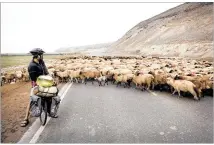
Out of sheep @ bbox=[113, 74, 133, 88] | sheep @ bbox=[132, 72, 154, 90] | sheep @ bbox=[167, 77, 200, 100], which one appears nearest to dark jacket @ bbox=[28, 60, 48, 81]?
sheep @ bbox=[167, 77, 200, 100]

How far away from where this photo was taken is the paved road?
4863 millimetres

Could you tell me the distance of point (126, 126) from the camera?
5.48 meters

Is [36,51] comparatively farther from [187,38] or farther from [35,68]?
[187,38]

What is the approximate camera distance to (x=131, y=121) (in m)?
5.84

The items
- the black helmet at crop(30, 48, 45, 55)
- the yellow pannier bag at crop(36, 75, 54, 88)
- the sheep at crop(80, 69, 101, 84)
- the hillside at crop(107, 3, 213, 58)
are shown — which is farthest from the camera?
the hillside at crop(107, 3, 213, 58)

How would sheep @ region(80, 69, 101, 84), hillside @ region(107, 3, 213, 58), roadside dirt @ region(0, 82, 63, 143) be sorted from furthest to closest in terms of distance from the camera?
hillside @ region(107, 3, 213, 58) < sheep @ region(80, 69, 101, 84) < roadside dirt @ region(0, 82, 63, 143)

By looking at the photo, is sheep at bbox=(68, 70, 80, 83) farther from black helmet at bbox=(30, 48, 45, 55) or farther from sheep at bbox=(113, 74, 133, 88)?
black helmet at bbox=(30, 48, 45, 55)

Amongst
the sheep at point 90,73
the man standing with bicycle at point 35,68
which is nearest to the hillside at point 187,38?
the sheep at point 90,73

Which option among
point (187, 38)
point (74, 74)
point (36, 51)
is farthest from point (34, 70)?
point (187, 38)

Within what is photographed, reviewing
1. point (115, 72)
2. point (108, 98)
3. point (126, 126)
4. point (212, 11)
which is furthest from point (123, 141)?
point (212, 11)

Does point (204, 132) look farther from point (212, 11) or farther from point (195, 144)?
point (212, 11)

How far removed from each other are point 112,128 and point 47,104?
167 cm

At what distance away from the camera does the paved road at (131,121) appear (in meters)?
4.86

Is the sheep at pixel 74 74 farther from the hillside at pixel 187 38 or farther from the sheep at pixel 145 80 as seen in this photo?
the hillside at pixel 187 38
